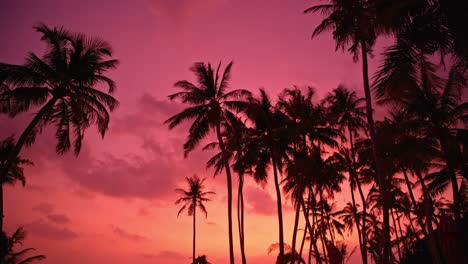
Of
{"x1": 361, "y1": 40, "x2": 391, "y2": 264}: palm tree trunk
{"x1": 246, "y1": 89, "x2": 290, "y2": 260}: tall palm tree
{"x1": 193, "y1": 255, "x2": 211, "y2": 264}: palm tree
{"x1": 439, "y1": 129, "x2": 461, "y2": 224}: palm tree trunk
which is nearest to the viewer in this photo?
{"x1": 361, "y1": 40, "x2": 391, "y2": 264}: palm tree trunk

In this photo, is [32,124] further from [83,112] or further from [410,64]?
[410,64]

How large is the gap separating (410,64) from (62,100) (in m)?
16.9

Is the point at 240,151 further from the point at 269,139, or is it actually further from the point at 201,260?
the point at 201,260

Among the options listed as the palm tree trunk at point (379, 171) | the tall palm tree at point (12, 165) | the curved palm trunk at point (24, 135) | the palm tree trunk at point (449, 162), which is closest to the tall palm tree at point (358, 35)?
the palm tree trunk at point (379, 171)

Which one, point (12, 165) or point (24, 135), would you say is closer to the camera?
point (24, 135)

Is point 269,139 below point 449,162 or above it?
above

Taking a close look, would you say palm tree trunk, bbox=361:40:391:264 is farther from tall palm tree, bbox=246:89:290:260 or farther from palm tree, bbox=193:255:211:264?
palm tree, bbox=193:255:211:264

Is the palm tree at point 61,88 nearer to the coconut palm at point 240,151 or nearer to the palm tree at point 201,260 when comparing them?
the coconut palm at point 240,151

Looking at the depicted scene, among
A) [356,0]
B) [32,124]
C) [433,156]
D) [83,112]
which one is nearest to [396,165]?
[433,156]

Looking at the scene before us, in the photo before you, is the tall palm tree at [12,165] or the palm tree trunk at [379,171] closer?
the palm tree trunk at [379,171]

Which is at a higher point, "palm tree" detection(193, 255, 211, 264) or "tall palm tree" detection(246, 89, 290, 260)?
"tall palm tree" detection(246, 89, 290, 260)

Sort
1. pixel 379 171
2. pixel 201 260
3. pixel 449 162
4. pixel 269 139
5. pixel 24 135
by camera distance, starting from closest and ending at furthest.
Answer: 1. pixel 379 171
2. pixel 24 135
3. pixel 449 162
4. pixel 269 139
5. pixel 201 260

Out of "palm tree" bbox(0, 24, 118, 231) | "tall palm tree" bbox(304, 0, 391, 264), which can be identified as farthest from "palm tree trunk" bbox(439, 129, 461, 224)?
"palm tree" bbox(0, 24, 118, 231)

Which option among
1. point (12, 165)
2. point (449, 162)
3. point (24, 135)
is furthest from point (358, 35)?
point (12, 165)
